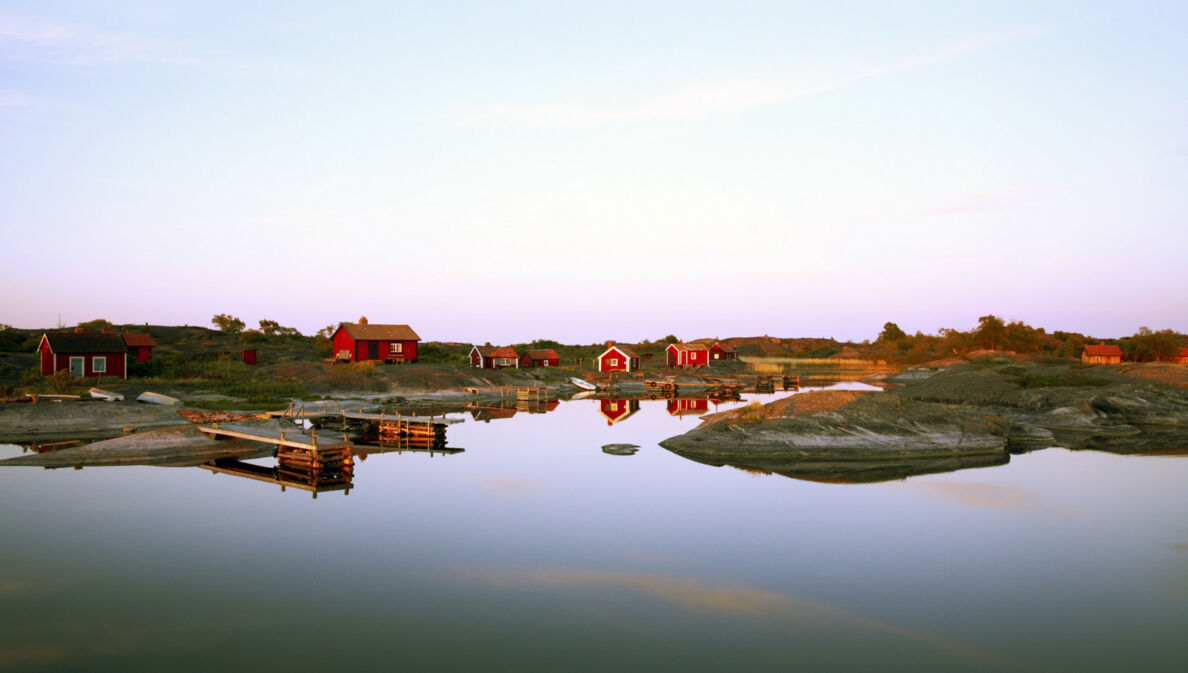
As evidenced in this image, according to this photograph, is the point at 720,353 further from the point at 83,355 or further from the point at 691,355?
the point at 83,355

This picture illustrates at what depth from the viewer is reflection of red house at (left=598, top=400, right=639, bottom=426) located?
5381 centimetres

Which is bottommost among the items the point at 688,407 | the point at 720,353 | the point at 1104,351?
the point at 688,407

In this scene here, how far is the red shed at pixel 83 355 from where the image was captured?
5353 centimetres

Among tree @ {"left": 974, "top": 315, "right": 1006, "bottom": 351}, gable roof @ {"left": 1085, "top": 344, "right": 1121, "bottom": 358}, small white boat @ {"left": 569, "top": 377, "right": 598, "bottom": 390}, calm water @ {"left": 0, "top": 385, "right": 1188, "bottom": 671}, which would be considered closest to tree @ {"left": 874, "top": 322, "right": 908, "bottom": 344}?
tree @ {"left": 974, "top": 315, "right": 1006, "bottom": 351}

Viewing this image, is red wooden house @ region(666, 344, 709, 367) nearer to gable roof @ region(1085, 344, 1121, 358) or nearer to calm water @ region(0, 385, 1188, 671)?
gable roof @ region(1085, 344, 1121, 358)

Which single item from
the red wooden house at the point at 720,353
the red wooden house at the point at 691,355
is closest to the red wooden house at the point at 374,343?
the red wooden house at the point at 691,355

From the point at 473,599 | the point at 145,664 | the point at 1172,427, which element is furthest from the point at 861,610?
the point at 1172,427

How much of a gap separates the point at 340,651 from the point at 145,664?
3211mm

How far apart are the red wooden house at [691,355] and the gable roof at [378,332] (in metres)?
40.5

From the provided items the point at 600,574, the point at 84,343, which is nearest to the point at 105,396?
the point at 84,343

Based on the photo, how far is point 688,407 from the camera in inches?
2437

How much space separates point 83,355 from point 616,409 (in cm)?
4128

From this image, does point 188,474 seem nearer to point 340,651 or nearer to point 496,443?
point 496,443

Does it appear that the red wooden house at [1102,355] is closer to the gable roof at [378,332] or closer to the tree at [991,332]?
the tree at [991,332]
